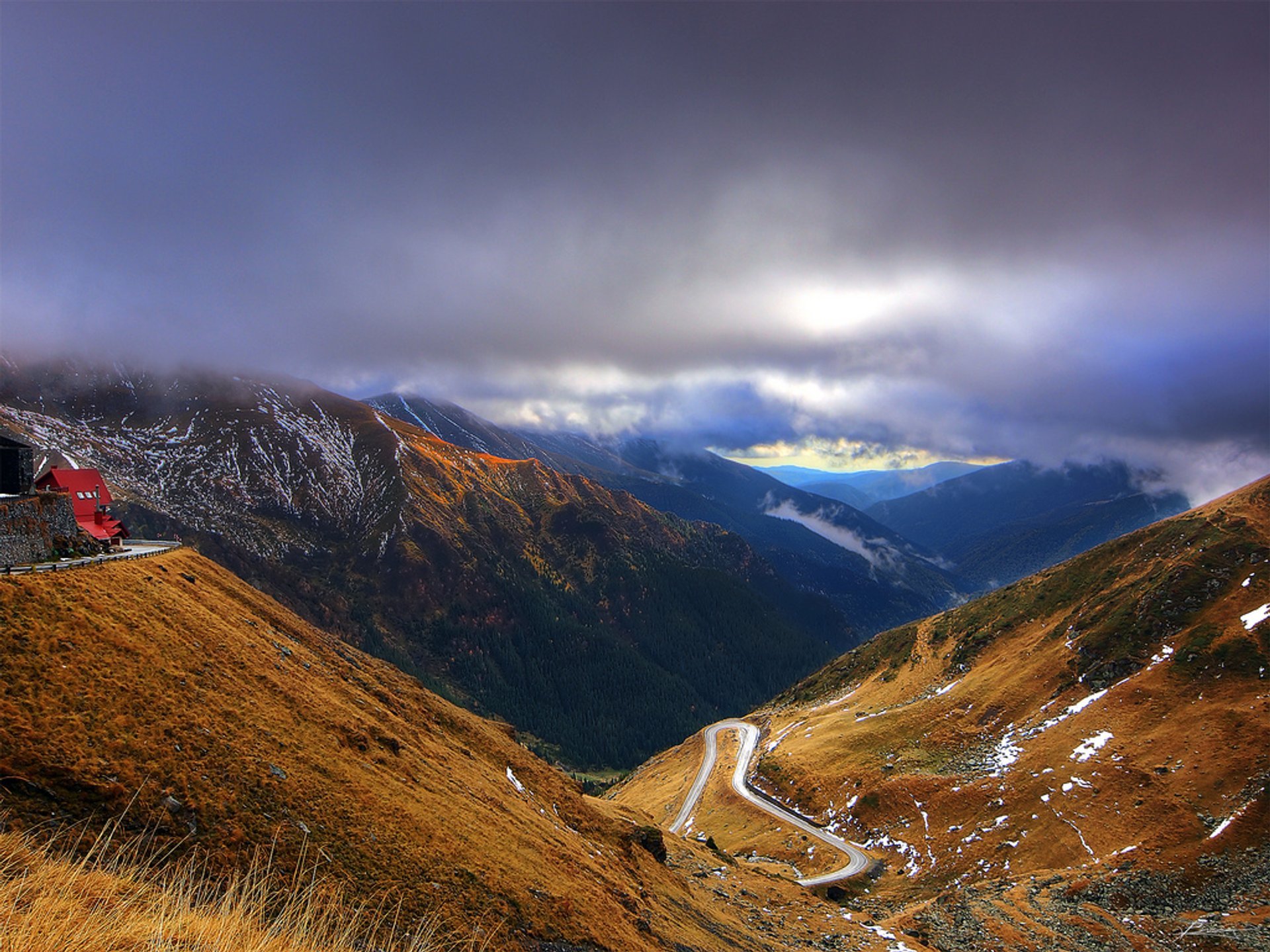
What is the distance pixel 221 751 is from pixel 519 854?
15.8 meters

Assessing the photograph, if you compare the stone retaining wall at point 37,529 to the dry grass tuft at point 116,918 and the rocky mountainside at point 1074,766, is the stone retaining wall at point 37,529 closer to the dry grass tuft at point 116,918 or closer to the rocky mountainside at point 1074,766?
the dry grass tuft at point 116,918

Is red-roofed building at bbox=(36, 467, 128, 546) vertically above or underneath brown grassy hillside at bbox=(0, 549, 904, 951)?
above

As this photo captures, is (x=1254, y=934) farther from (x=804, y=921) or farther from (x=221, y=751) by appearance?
(x=221, y=751)

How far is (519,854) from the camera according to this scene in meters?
30.4

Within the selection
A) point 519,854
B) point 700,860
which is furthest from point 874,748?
point 519,854

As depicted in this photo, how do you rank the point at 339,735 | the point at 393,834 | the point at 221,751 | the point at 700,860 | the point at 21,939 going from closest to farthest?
the point at 21,939
the point at 221,751
the point at 393,834
the point at 339,735
the point at 700,860

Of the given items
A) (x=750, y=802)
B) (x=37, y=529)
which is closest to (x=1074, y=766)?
(x=750, y=802)

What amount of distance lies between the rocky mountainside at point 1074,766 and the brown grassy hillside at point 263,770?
115 ft

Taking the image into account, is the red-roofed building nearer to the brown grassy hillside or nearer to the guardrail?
the guardrail

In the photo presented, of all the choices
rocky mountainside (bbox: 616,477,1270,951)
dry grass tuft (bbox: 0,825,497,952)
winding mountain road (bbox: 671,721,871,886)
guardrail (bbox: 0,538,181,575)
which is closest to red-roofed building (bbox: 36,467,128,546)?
guardrail (bbox: 0,538,181,575)

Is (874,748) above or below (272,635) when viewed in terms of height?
below

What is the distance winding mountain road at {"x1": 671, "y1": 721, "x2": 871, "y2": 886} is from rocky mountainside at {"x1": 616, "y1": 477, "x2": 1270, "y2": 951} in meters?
2.45

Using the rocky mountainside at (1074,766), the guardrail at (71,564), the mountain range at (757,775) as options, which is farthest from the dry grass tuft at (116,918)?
the rocky mountainside at (1074,766)

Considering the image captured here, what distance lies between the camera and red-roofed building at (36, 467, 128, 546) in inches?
1762
